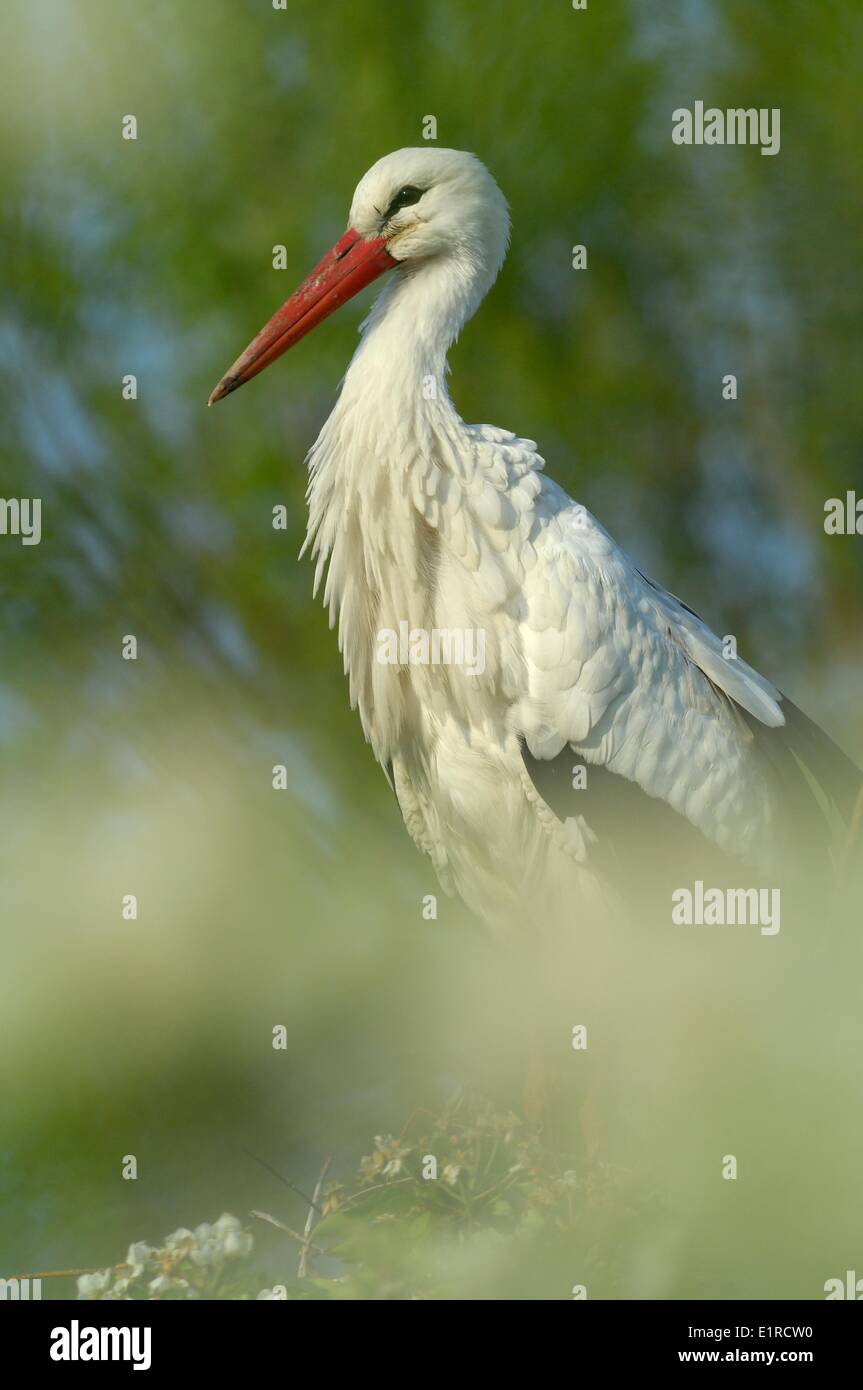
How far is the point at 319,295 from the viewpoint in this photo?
3.17 meters

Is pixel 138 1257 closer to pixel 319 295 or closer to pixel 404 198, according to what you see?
pixel 319 295

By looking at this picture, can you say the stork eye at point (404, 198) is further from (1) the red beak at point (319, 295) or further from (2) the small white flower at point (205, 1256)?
(2) the small white flower at point (205, 1256)

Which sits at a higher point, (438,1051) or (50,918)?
(50,918)

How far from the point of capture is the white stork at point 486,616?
296cm

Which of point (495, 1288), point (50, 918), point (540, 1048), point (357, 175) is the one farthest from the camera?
point (357, 175)

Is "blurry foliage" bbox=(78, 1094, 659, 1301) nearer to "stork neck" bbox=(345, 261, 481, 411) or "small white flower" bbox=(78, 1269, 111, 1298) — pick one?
"small white flower" bbox=(78, 1269, 111, 1298)

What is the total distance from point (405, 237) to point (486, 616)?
818 millimetres

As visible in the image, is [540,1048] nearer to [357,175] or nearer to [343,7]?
[357,175]

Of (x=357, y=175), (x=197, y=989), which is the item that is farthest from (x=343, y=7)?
(x=197, y=989)

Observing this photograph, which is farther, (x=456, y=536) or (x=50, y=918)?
(x=50, y=918)

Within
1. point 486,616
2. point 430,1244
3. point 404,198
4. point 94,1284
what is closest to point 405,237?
point 404,198

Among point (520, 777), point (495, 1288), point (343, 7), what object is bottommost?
point (495, 1288)

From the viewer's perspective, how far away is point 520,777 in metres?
3.03

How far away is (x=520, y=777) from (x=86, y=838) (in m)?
1.29
